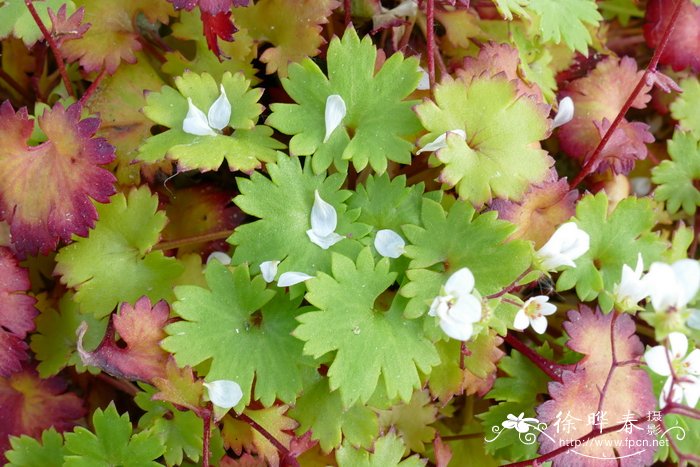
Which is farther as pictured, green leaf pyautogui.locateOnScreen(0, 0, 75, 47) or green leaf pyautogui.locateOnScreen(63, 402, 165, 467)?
green leaf pyautogui.locateOnScreen(0, 0, 75, 47)

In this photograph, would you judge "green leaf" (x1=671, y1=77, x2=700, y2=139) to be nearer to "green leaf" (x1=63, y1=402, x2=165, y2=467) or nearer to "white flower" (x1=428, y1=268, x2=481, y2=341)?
"white flower" (x1=428, y1=268, x2=481, y2=341)

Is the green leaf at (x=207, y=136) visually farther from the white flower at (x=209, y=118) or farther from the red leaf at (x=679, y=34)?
the red leaf at (x=679, y=34)

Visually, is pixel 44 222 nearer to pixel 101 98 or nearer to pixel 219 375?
pixel 101 98

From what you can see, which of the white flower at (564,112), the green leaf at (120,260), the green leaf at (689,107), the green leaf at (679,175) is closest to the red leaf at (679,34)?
the green leaf at (689,107)

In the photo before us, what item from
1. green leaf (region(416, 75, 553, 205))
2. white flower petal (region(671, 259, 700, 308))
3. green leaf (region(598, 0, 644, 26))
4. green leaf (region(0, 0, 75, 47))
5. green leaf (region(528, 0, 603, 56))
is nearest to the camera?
white flower petal (region(671, 259, 700, 308))

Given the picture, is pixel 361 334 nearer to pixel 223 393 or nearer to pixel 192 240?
pixel 223 393

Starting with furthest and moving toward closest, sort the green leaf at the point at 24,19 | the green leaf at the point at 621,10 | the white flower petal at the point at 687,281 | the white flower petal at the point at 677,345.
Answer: the green leaf at the point at 621,10 → the green leaf at the point at 24,19 → the white flower petal at the point at 677,345 → the white flower petal at the point at 687,281

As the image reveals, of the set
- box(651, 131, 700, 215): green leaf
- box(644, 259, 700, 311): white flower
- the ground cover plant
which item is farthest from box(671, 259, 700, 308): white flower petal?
box(651, 131, 700, 215): green leaf
